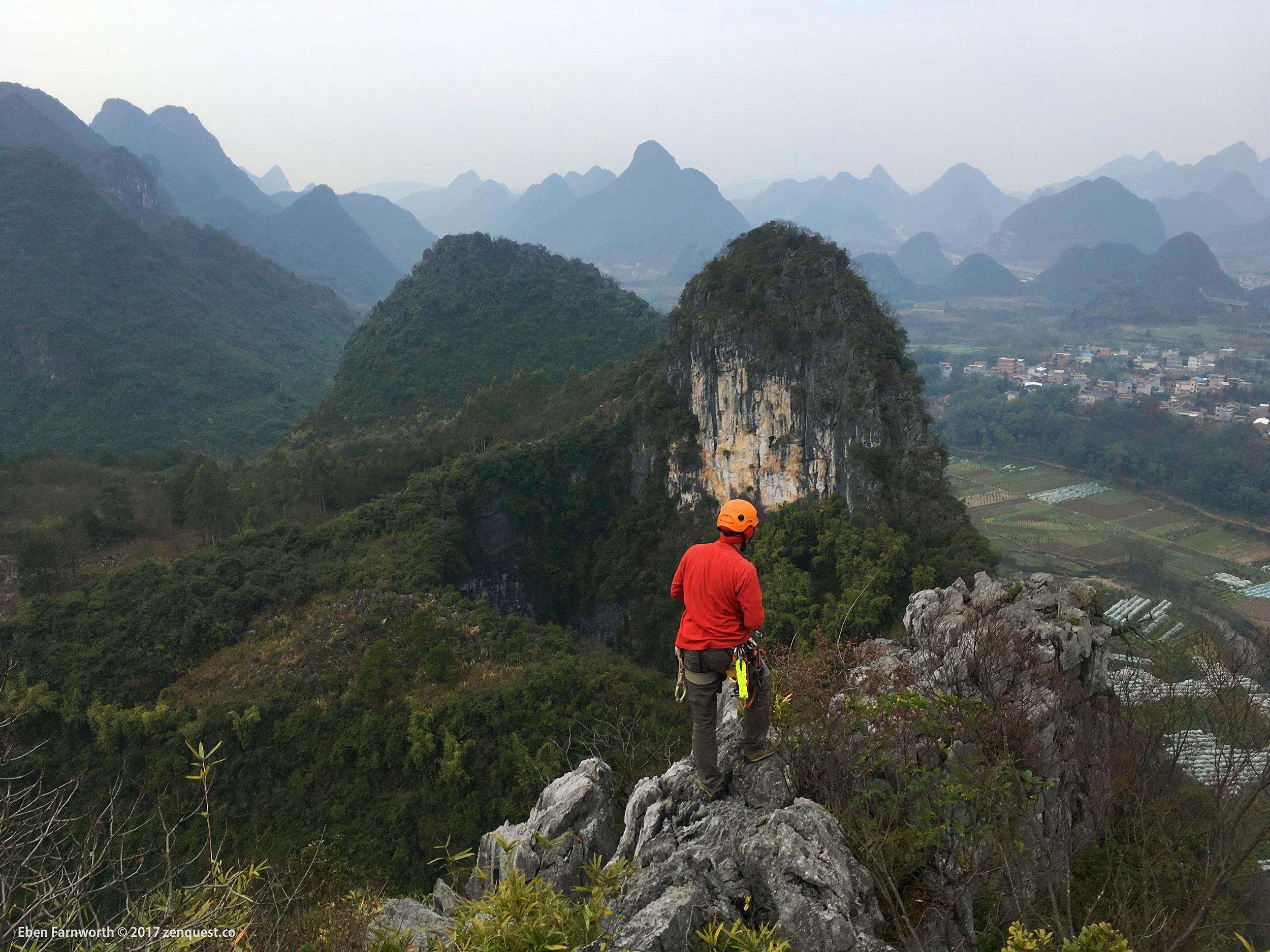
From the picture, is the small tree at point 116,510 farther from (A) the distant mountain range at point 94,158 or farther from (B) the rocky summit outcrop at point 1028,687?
(A) the distant mountain range at point 94,158

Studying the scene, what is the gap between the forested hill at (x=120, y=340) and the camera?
A: 5147 centimetres

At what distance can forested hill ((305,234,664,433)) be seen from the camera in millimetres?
50594

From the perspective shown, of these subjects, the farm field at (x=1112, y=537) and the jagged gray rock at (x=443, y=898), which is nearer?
the jagged gray rock at (x=443, y=898)

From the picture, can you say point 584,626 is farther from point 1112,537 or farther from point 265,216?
point 265,216

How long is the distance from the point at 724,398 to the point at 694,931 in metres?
28.5

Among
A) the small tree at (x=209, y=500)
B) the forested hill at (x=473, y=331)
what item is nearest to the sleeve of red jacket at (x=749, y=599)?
the small tree at (x=209, y=500)

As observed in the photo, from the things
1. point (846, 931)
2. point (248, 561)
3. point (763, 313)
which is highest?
point (763, 313)

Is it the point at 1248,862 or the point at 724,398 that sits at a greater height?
the point at 724,398

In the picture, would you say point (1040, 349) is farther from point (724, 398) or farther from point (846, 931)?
point (846, 931)

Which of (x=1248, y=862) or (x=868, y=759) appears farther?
(x=1248, y=862)

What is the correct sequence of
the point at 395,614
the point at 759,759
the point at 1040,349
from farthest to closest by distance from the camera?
the point at 1040,349
the point at 395,614
the point at 759,759

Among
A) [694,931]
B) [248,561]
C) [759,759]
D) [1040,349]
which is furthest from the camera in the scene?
[1040,349]

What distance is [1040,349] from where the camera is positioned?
115 meters

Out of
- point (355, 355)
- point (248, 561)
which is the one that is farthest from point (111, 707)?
point (355, 355)
